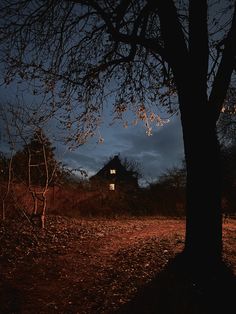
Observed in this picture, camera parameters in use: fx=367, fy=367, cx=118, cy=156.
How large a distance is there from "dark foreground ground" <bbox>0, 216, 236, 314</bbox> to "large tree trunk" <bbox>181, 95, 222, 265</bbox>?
1.38 ft

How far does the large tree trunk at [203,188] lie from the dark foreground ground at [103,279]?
421mm

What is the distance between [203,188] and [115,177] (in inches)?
1197

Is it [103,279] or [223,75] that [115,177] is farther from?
[223,75]

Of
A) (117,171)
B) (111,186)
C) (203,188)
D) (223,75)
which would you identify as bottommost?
(203,188)

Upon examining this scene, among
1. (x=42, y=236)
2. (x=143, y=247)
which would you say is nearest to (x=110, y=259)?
(x=143, y=247)

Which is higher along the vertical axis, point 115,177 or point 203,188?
point 115,177

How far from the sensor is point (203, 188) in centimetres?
679

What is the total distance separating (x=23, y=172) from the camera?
20.0 m

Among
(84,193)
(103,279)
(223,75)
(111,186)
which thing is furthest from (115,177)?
(223,75)

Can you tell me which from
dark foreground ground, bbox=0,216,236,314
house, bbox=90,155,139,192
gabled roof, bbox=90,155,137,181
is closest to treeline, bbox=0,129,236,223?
house, bbox=90,155,139,192

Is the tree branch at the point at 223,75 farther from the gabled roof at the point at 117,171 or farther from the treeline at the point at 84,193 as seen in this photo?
the gabled roof at the point at 117,171

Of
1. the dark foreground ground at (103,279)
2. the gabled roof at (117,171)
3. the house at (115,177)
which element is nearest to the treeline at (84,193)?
the house at (115,177)

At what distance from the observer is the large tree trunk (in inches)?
266

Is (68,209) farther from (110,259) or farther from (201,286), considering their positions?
(201,286)
